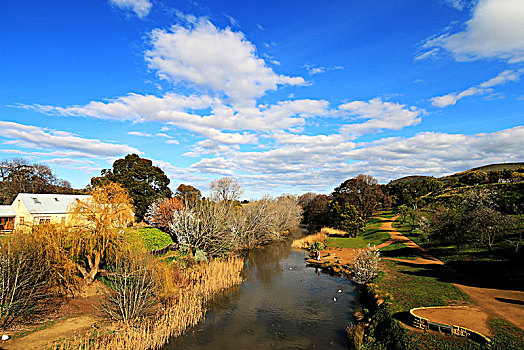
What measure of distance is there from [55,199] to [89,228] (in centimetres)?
3206

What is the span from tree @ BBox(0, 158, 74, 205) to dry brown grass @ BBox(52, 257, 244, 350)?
55.3 meters

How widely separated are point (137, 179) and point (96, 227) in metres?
34.4

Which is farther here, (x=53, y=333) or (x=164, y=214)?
(x=164, y=214)

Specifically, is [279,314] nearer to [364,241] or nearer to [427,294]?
[427,294]

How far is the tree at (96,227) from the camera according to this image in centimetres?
1836

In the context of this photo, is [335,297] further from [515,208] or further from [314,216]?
[314,216]

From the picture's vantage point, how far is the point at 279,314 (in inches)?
680

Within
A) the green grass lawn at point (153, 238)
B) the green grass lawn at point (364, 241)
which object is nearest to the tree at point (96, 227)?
the green grass lawn at point (153, 238)

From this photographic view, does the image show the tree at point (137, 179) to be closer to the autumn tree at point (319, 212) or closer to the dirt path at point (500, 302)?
the autumn tree at point (319, 212)

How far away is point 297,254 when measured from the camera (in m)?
37.5

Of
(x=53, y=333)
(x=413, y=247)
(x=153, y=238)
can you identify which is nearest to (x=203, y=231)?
(x=153, y=238)

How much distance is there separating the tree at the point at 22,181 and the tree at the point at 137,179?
18.3 m

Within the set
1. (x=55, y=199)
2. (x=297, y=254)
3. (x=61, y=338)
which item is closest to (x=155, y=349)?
(x=61, y=338)

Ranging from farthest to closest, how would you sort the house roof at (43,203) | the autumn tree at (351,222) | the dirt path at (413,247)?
1. the autumn tree at (351,222)
2. the house roof at (43,203)
3. the dirt path at (413,247)
